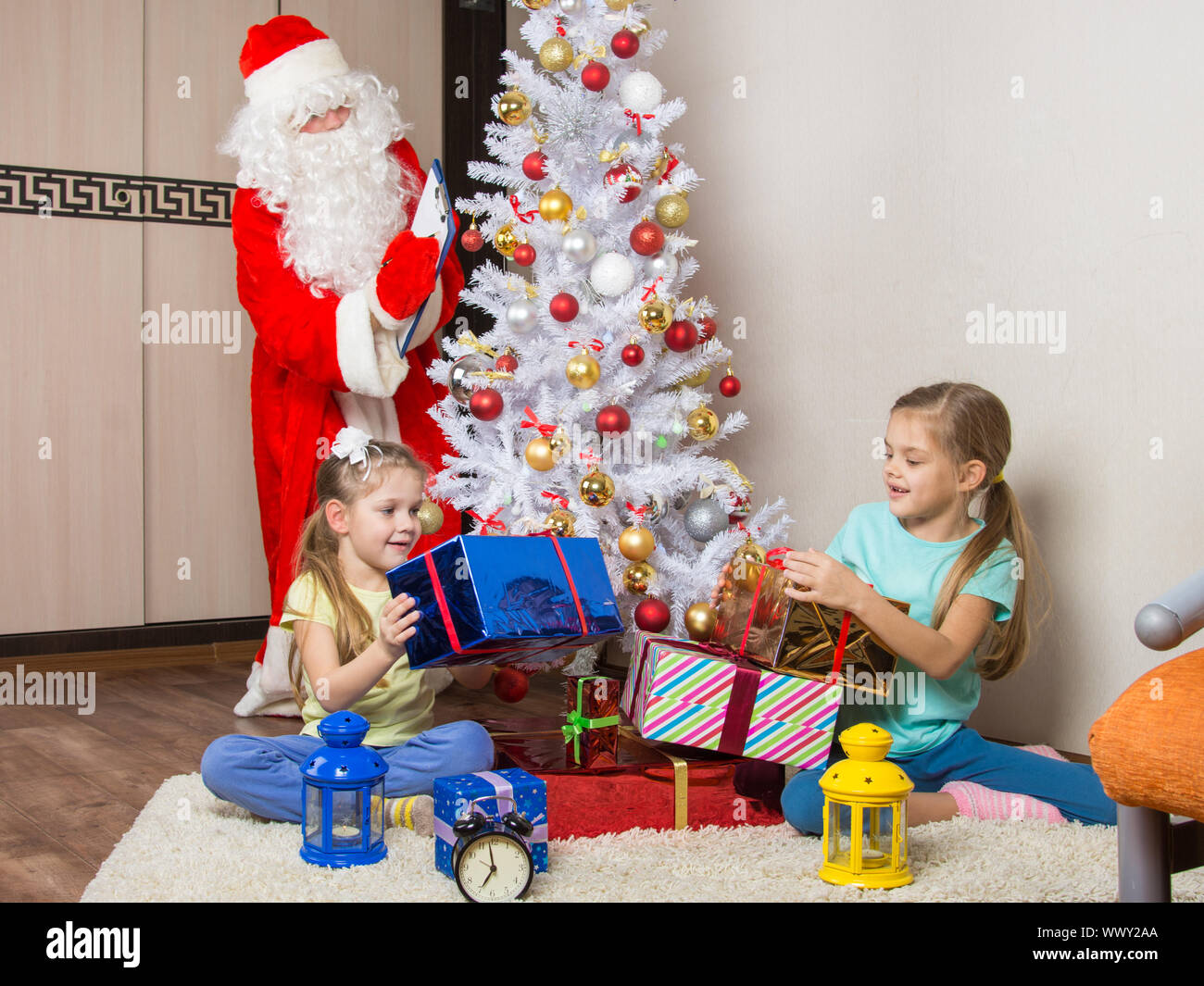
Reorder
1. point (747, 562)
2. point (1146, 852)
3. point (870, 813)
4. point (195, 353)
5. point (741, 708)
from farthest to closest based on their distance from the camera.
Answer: point (195, 353) → point (747, 562) → point (741, 708) → point (870, 813) → point (1146, 852)

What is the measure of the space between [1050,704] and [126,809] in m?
1.66

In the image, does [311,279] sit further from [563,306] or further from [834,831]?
[834,831]

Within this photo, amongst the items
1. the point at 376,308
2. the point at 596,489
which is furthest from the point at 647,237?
the point at 376,308

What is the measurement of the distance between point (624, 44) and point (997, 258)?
2.85 ft

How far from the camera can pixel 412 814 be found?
1.75m

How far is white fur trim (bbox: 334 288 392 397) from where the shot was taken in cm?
262

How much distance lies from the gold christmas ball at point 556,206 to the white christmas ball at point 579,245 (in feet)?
0.13

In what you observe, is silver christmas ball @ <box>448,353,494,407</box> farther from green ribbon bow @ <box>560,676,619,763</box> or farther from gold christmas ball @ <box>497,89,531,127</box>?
green ribbon bow @ <box>560,676,619,763</box>

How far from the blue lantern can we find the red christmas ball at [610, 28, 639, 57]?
4.99ft

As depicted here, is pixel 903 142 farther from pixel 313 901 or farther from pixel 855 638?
pixel 313 901

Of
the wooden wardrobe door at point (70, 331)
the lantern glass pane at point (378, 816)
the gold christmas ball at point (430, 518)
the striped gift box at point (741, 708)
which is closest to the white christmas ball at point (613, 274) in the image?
the gold christmas ball at point (430, 518)

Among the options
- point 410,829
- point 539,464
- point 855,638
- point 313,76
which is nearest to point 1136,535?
point 855,638

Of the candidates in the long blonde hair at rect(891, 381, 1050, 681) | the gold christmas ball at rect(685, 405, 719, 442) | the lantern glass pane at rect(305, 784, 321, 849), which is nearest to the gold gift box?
the long blonde hair at rect(891, 381, 1050, 681)

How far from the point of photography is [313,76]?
2861 mm
